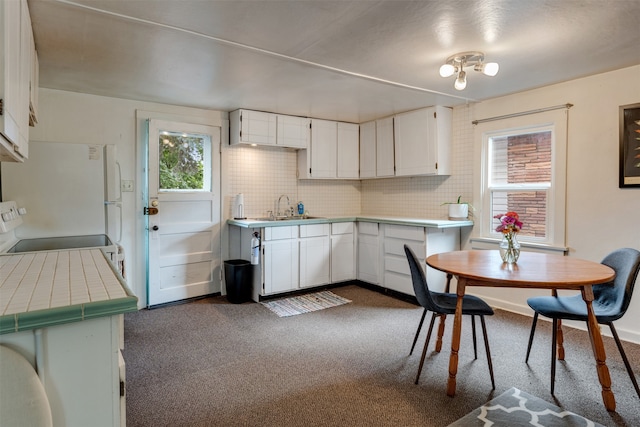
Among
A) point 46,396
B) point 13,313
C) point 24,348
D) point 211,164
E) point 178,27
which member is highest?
point 178,27

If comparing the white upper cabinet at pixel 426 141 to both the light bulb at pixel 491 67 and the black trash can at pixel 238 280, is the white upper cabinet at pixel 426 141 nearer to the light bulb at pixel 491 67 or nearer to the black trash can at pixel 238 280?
the light bulb at pixel 491 67

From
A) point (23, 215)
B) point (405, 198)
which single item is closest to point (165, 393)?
point (23, 215)

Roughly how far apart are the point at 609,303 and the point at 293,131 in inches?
142

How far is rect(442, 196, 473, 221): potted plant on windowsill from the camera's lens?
13.4 feet

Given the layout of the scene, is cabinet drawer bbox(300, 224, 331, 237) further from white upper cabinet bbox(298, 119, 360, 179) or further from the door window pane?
the door window pane

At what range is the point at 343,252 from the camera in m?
4.75

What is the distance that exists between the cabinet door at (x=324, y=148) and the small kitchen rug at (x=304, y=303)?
161cm

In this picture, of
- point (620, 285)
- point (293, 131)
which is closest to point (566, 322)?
point (620, 285)

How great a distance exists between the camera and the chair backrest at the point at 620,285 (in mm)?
2143

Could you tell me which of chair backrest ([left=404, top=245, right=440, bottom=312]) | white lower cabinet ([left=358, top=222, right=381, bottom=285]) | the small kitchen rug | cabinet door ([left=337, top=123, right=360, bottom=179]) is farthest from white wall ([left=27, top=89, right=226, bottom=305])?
chair backrest ([left=404, top=245, right=440, bottom=312])

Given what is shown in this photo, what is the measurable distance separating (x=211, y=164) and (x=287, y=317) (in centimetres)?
203

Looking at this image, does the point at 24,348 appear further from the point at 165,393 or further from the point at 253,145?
the point at 253,145

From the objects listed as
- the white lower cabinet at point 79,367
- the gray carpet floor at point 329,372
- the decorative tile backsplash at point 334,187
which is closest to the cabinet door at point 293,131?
the decorative tile backsplash at point 334,187

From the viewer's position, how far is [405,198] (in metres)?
4.89
